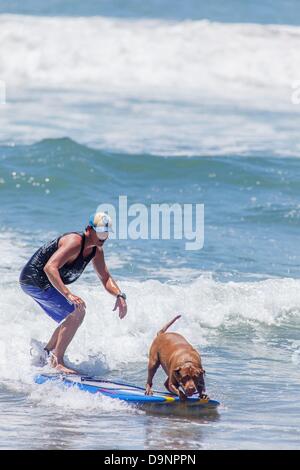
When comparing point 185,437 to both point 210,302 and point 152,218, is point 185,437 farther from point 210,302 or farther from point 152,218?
point 152,218

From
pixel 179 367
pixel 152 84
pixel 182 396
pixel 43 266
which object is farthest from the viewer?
pixel 152 84

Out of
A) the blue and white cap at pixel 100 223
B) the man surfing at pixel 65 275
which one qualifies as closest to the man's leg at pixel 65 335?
the man surfing at pixel 65 275

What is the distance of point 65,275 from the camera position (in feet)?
31.6

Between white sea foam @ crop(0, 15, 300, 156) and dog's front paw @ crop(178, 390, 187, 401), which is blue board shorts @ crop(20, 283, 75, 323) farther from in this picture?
white sea foam @ crop(0, 15, 300, 156)

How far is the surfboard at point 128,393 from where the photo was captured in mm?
8750

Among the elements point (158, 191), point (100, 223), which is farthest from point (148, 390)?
point (158, 191)

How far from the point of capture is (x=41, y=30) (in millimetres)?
32625

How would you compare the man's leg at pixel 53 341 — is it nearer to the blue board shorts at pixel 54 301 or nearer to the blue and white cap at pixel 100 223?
the blue board shorts at pixel 54 301

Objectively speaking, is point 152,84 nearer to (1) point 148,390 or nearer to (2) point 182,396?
(1) point 148,390

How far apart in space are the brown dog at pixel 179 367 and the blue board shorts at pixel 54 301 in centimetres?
125

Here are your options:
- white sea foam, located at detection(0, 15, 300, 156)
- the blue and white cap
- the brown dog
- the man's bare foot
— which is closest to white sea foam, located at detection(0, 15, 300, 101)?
white sea foam, located at detection(0, 15, 300, 156)

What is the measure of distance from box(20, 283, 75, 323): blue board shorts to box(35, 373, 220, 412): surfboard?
0.60 meters

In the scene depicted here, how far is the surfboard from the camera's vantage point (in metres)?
8.75

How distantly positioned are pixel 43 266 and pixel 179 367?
195 cm
